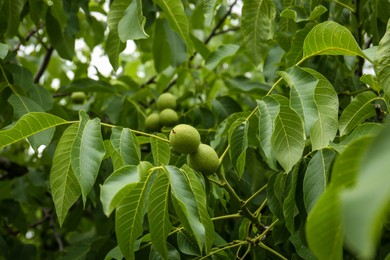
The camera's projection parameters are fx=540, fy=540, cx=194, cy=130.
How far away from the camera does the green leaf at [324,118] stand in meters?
1.34

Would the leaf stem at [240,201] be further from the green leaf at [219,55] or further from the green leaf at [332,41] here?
the green leaf at [219,55]

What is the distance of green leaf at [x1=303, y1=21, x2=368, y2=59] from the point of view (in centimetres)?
134

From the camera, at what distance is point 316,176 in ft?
4.46

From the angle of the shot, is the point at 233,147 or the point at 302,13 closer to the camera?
the point at 233,147

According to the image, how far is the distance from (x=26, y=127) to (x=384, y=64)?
906 millimetres

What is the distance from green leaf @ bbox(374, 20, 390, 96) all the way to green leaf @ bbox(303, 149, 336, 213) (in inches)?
8.9

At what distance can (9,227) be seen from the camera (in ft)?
9.73

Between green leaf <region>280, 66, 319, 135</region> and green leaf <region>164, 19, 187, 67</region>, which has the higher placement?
green leaf <region>280, 66, 319, 135</region>

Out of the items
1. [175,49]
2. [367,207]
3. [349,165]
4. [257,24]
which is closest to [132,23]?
[257,24]

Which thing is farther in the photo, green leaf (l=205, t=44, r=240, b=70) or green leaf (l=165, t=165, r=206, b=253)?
green leaf (l=205, t=44, r=240, b=70)

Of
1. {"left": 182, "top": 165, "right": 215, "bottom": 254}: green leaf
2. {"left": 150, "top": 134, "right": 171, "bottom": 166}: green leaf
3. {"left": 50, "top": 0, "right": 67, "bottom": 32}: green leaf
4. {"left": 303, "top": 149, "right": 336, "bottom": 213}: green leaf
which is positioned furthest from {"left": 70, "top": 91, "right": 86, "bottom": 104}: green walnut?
{"left": 303, "top": 149, "right": 336, "bottom": 213}: green leaf

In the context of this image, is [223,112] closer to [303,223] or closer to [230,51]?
[230,51]

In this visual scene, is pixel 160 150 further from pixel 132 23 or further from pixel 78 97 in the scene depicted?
pixel 78 97

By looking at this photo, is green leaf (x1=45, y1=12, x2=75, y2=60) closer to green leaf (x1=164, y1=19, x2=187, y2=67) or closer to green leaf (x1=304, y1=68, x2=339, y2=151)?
green leaf (x1=164, y1=19, x2=187, y2=67)
